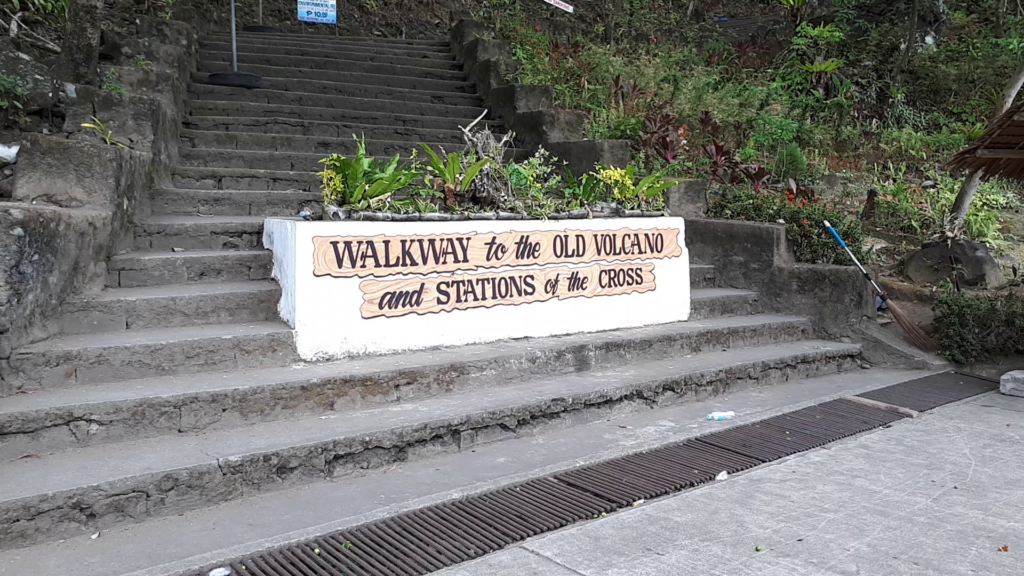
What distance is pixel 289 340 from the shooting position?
4480 millimetres

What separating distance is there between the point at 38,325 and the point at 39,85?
2.48 meters

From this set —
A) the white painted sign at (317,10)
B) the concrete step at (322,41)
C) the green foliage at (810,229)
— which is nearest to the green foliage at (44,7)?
the concrete step at (322,41)

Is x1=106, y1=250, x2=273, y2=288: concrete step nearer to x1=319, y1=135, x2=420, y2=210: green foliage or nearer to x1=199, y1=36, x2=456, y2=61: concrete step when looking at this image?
x1=319, y1=135, x2=420, y2=210: green foliage

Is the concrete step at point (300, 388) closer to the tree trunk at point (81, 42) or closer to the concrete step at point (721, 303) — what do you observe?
the concrete step at point (721, 303)

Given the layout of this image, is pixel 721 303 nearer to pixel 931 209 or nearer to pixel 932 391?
pixel 932 391

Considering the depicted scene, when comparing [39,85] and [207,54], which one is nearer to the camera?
[39,85]

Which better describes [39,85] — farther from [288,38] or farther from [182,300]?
[288,38]

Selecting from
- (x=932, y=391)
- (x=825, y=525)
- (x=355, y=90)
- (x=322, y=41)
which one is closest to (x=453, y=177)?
(x=825, y=525)

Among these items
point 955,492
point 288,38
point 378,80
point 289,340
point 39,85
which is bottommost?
point 955,492

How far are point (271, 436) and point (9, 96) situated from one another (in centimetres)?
344

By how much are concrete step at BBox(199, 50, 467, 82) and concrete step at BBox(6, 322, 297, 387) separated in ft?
18.2

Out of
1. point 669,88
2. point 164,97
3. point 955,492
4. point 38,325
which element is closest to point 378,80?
point 164,97

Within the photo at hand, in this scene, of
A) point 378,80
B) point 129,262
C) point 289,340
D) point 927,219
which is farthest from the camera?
point 378,80

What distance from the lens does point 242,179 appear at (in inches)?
253
